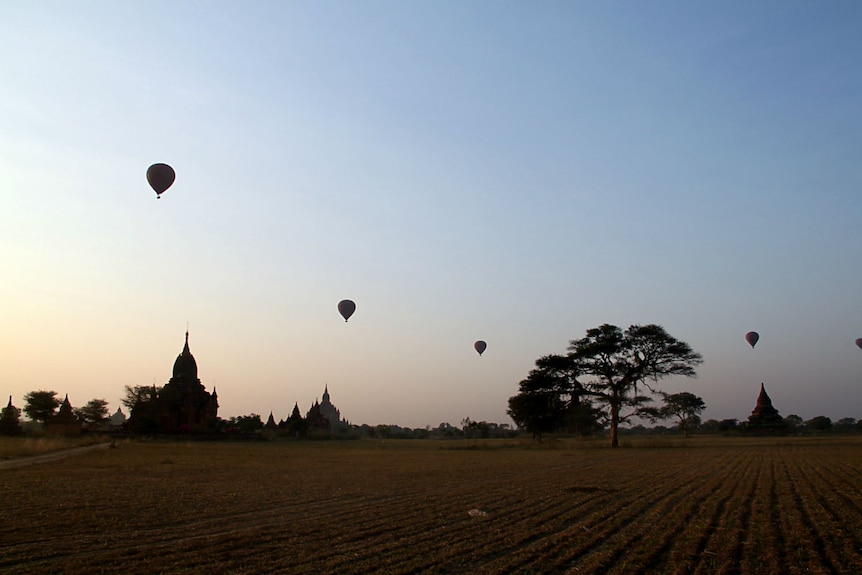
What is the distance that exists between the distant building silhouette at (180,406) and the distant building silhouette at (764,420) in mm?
77632

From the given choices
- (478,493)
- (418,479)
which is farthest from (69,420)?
(478,493)

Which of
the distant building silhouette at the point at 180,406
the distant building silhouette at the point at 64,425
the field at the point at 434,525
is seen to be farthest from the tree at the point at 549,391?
the distant building silhouette at the point at 64,425

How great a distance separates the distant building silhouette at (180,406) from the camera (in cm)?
8281

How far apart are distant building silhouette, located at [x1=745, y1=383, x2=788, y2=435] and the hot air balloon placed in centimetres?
9526

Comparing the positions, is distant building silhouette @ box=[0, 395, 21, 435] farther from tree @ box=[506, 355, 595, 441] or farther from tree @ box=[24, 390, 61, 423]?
tree @ box=[506, 355, 595, 441]

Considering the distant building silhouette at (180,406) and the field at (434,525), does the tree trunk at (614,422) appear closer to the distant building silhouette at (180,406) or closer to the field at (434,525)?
the field at (434,525)

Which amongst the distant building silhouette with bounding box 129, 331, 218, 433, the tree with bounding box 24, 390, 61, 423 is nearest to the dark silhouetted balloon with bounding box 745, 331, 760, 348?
the distant building silhouette with bounding box 129, 331, 218, 433

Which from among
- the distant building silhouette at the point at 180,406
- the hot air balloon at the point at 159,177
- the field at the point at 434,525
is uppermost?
the hot air balloon at the point at 159,177

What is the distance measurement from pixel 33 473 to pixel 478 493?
1736cm

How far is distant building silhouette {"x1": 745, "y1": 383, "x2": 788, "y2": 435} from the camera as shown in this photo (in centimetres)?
10038

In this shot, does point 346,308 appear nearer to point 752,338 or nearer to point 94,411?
point 752,338

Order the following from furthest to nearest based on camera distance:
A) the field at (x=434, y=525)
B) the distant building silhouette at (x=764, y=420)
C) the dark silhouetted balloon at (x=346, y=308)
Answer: the distant building silhouette at (x=764, y=420), the dark silhouetted balloon at (x=346, y=308), the field at (x=434, y=525)

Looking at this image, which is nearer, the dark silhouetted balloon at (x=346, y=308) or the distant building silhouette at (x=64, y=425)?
the dark silhouetted balloon at (x=346, y=308)

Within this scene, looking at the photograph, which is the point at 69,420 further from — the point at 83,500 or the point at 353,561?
the point at 353,561
